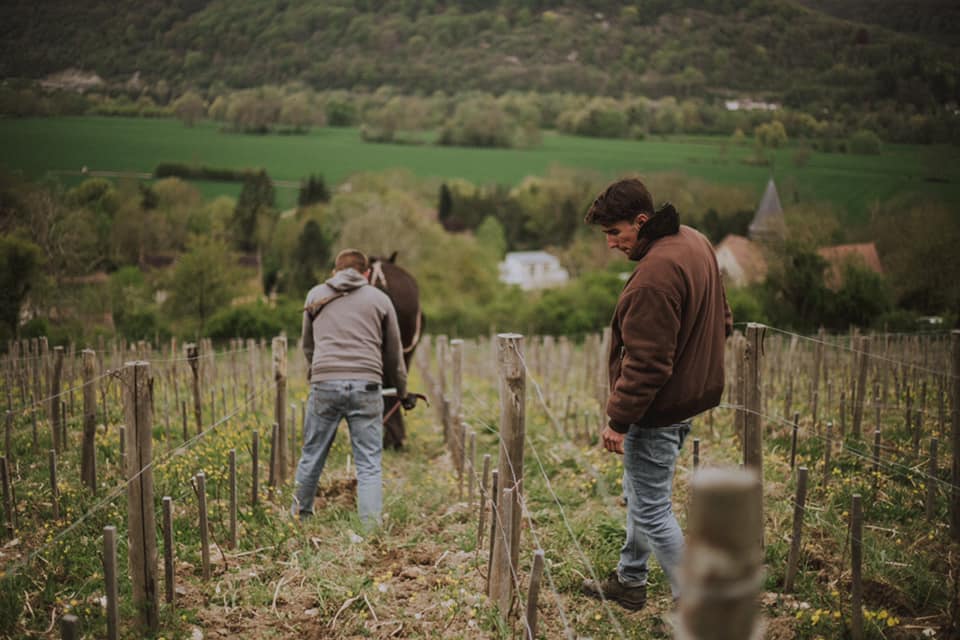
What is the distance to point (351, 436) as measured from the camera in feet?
14.6

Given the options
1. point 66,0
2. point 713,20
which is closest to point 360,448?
point 66,0

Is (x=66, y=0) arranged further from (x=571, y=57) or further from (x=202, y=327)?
(x=571, y=57)

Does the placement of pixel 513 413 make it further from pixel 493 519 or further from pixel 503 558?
pixel 503 558

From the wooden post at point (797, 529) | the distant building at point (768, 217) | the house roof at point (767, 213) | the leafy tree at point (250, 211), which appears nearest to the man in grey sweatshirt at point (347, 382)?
the wooden post at point (797, 529)

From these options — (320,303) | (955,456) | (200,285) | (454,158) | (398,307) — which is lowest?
(200,285)

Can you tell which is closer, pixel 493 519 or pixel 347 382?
pixel 493 519

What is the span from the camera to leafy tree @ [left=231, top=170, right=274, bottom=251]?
→ 35.5m

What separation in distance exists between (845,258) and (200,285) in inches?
859

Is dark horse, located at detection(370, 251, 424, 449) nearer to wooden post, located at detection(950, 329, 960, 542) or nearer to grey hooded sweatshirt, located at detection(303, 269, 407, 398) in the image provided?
grey hooded sweatshirt, located at detection(303, 269, 407, 398)

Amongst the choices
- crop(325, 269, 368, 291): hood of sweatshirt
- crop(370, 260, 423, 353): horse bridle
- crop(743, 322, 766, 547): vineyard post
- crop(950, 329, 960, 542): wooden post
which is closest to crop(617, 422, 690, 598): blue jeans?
crop(743, 322, 766, 547): vineyard post

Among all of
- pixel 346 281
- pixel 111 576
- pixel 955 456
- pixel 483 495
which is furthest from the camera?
pixel 346 281

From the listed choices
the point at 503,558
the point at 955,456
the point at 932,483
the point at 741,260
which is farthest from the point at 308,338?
the point at 741,260

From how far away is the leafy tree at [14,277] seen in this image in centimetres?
1500

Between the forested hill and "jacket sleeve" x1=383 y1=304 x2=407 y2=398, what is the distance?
22.7 meters
